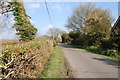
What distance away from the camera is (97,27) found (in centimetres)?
2005

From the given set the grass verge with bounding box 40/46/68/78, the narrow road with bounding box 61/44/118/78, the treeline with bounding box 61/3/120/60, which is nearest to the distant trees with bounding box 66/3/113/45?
the treeline with bounding box 61/3/120/60

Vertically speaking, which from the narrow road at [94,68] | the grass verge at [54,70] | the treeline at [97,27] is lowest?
the narrow road at [94,68]

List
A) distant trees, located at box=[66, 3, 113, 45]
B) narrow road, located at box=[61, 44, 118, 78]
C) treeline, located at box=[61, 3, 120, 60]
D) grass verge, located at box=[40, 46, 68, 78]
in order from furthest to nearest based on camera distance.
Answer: distant trees, located at box=[66, 3, 113, 45], treeline, located at box=[61, 3, 120, 60], narrow road, located at box=[61, 44, 118, 78], grass verge, located at box=[40, 46, 68, 78]

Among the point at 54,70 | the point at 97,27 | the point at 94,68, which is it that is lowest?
the point at 94,68

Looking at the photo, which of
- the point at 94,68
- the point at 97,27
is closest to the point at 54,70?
the point at 94,68

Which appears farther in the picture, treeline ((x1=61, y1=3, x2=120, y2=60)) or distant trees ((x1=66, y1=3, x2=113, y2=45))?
distant trees ((x1=66, y1=3, x2=113, y2=45))

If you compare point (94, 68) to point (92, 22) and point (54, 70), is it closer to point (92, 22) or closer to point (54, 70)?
point (54, 70)

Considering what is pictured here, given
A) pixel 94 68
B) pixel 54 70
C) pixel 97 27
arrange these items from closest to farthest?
1. pixel 54 70
2. pixel 94 68
3. pixel 97 27

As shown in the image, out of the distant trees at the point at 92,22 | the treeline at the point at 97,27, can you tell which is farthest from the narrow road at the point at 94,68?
the distant trees at the point at 92,22

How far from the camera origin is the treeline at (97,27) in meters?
13.8

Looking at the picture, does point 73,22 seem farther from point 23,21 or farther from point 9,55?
point 9,55

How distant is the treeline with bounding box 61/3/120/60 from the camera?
45.3 ft

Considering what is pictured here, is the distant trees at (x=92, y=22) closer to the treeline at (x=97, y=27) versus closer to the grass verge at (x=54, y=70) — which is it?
the treeline at (x=97, y=27)

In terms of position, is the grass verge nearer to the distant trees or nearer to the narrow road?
the narrow road
